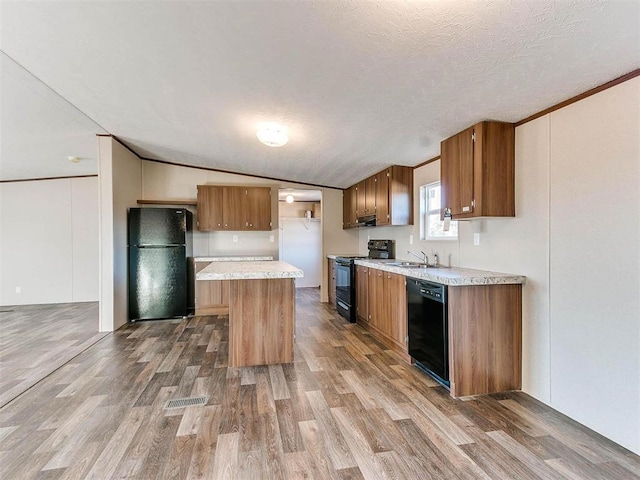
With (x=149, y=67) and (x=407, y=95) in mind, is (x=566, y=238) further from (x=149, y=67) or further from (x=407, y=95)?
(x=149, y=67)

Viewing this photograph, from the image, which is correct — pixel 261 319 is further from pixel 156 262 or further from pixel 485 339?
pixel 156 262

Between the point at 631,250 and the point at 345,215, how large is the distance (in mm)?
4484

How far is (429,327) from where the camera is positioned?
273 centimetres

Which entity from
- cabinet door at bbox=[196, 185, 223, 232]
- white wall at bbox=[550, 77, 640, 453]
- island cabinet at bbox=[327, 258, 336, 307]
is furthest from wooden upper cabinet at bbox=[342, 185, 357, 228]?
A: white wall at bbox=[550, 77, 640, 453]

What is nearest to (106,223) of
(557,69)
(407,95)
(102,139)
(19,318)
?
(102,139)

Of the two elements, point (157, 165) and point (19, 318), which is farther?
point (157, 165)

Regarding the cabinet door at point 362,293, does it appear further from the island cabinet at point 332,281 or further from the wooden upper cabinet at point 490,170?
the wooden upper cabinet at point 490,170

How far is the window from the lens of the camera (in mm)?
3838

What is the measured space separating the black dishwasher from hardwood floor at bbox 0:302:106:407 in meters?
3.29

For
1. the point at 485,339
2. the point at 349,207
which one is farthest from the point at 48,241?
the point at 485,339

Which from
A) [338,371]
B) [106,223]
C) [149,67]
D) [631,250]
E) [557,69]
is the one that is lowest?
[338,371]

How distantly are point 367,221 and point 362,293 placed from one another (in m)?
1.15

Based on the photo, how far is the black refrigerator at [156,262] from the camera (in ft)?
15.6

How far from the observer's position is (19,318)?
492 centimetres
